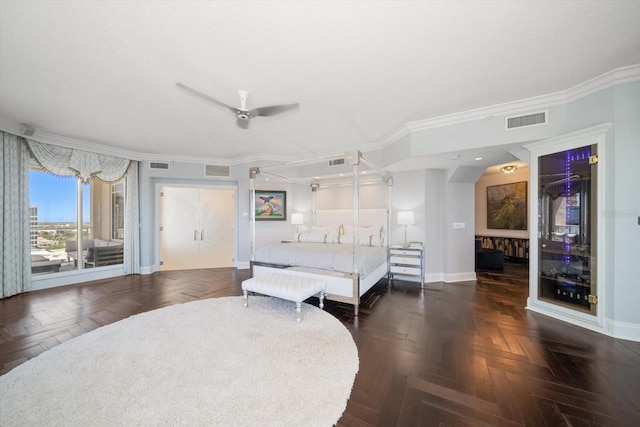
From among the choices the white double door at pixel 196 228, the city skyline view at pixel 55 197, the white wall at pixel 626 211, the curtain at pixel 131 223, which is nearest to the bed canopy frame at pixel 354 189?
the white double door at pixel 196 228

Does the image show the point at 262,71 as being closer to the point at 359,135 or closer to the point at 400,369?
the point at 359,135

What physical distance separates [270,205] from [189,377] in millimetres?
4944

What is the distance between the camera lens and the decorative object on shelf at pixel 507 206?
6.70 meters

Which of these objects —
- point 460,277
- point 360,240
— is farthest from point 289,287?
point 460,277

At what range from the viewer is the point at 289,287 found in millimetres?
3201

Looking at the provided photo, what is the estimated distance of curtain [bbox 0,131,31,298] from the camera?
407 centimetres

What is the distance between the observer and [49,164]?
184 inches

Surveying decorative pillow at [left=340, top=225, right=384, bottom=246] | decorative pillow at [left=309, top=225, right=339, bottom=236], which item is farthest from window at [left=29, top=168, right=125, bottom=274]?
decorative pillow at [left=340, top=225, right=384, bottom=246]

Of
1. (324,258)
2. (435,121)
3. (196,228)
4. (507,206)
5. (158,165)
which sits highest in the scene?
(435,121)

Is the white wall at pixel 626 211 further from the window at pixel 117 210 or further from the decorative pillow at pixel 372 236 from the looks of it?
the window at pixel 117 210

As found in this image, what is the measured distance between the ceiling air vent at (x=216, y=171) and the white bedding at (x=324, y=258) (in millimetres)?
3175

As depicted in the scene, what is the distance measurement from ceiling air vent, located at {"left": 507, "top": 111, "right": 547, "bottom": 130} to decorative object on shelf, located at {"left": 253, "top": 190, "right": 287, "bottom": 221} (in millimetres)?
5012

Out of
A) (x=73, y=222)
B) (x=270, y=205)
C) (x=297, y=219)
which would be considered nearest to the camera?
(x=73, y=222)

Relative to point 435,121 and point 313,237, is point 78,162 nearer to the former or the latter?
point 313,237
